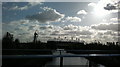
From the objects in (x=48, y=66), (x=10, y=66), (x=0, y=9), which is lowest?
(x=48, y=66)

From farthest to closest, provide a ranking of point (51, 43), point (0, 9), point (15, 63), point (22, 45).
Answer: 1. point (51, 43)
2. point (22, 45)
3. point (15, 63)
4. point (0, 9)

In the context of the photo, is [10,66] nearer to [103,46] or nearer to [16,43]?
[16,43]

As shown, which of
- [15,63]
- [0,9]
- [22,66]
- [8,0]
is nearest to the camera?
[0,9]

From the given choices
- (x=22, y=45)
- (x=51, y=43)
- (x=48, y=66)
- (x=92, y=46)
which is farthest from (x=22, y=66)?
(x=92, y=46)

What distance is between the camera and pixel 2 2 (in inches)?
247


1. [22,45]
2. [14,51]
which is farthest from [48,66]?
[14,51]

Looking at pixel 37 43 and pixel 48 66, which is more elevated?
pixel 37 43

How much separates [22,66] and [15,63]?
0.76 metres

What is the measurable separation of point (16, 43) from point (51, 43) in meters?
3.85

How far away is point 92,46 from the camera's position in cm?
2050

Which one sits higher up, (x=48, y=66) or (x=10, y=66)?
(x=10, y=66)

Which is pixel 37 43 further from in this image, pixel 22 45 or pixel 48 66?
pixel 48 66

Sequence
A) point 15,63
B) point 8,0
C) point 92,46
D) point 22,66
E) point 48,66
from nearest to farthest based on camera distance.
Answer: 1. point 8,0
2. point 15,63
3. point 22,66
4. point 48,66
5. point 92,46

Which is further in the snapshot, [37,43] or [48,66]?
[37,43]
